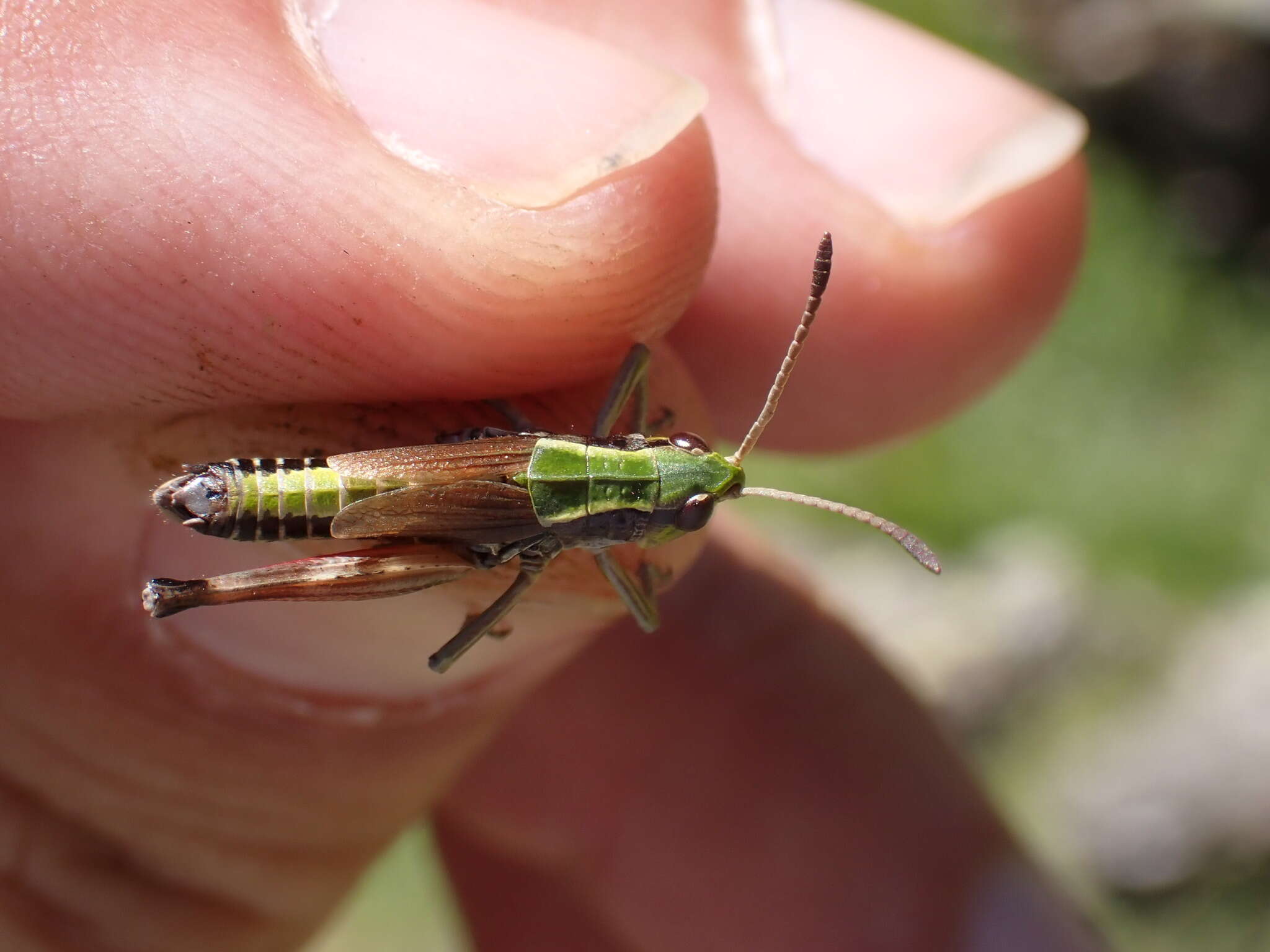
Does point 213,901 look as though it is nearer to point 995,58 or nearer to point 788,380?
point 788,380

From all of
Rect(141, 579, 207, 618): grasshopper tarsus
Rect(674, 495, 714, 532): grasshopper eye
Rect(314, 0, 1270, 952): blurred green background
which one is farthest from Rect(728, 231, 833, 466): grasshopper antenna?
Rect(314, 0, 1270, 952): blurred green background

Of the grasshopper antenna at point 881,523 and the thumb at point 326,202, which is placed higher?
the thumb at point 326,202

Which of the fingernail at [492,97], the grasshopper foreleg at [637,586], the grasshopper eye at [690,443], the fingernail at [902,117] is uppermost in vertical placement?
the fingernail at [492,97]

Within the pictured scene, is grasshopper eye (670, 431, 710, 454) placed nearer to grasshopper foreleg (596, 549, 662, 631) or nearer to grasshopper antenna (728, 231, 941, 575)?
grasshopper antenna (728, 231, 941, 575)

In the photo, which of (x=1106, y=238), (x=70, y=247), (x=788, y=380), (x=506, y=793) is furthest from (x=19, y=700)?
(x=1106, y=238)

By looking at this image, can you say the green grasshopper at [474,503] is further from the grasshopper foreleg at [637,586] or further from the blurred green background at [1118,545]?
the blurred green background at [1118,545]

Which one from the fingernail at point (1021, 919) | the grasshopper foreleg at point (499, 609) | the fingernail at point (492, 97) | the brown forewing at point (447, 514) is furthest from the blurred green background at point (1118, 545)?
the fingernail at point (492, 97)

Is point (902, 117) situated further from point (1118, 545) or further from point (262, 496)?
point (1118, 545)

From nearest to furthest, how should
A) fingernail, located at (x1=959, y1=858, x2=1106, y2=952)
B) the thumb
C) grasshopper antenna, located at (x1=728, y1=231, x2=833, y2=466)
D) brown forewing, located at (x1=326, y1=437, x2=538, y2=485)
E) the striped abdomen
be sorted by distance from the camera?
1. the thumb
2. the striped abdomen
3. brown forewing, located at (x1=326, y1=437, x2=538, y2=485)
4. grasshopper antenna, located at (x1=728, y1=231, x2=833, y2=466)
5. fingernail, located at (x1=959, y1=858, x2=1106, y2=952)
